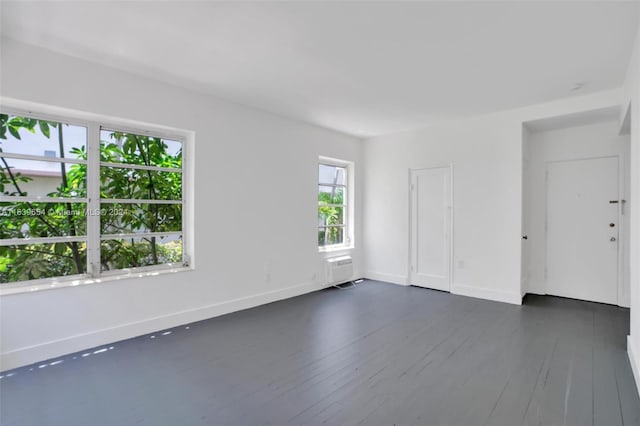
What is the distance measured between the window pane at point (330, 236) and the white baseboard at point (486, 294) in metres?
2.09

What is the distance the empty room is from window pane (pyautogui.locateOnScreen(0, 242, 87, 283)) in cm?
1

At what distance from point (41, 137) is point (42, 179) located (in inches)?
15.5

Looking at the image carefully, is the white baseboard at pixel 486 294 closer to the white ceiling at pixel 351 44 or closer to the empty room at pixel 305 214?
the empty room at pixel 305 214

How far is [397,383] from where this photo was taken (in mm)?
2473

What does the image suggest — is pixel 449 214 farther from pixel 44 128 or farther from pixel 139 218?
pixel 44 128

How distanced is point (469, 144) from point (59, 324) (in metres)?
5.44

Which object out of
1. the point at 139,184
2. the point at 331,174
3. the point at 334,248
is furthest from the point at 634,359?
the point at 139,184

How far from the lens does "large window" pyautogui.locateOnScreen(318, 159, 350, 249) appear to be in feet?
18.5

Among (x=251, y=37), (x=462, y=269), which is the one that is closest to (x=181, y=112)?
(x=251, y=37)

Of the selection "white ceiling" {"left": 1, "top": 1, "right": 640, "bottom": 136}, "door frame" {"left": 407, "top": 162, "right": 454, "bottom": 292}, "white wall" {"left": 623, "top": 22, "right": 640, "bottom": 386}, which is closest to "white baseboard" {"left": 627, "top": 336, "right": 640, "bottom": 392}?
"white wall" {"left": 623, "top": 22, "right": 640, "bottom": 386}

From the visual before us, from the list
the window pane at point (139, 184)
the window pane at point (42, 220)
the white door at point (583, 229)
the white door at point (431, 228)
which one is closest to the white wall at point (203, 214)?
the window pane at point (139, 184)

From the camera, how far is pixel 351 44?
2750 mm

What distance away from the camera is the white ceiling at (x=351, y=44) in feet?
7.58

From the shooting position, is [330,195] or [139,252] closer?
[139,252]
